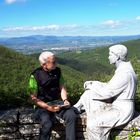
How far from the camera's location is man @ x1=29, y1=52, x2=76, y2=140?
6602mm

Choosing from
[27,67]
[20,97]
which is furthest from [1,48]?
[20,97]

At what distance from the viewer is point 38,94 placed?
7012 millimetres

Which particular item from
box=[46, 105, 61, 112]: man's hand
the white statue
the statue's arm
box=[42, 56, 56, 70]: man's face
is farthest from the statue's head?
box=[46, 105, 61, 112]: man's hand

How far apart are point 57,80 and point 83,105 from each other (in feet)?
2.50

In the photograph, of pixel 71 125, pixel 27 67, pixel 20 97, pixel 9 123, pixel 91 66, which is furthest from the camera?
pixel 91 66

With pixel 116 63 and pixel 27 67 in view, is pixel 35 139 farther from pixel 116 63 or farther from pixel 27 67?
pixel 27 67

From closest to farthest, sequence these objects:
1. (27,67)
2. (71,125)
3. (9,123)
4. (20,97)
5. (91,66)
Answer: (71,125) → (9,123) → (20,97) → (27,67) → (91,66)

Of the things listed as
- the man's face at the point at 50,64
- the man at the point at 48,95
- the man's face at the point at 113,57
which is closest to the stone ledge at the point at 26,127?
the man at the point at 48,95

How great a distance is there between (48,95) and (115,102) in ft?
4.54

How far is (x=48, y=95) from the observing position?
7008 millimetres

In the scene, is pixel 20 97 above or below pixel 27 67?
above

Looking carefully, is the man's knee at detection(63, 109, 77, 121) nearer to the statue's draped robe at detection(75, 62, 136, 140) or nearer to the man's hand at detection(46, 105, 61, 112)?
the man's hand at detection(46, 105, 61, 112)

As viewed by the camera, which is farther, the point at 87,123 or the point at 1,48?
the point at 1,48

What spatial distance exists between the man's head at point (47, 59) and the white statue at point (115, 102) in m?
1.09
